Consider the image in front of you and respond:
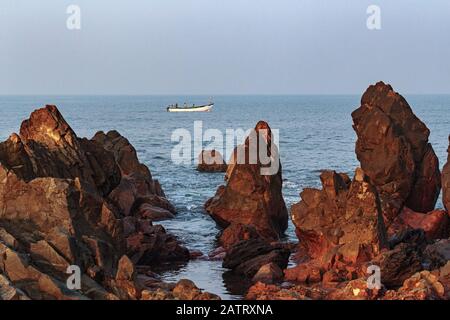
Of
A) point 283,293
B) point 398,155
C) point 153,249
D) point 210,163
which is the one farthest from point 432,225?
point 210,163

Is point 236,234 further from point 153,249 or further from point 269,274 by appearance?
point 269,274

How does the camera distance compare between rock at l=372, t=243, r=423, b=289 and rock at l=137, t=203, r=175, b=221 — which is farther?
rock at l=137, t=203, r=175, b=221

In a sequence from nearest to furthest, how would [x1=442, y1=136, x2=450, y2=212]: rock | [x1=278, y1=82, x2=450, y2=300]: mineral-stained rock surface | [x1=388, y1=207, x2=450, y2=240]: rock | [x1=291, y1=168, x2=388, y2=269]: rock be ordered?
[x1=278, y1=82, x2=450, y2=300]: mineral-stained rock surface < [x1=291, y1=168, x2=388, y2=269]: rock < [x1=442, y1=136, x2=450, y2=212]: rock < [x1=388, y1=207, x2=450, y2=240]: rock

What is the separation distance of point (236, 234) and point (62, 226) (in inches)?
662

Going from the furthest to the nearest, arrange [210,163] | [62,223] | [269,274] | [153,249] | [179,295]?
[210,163], [153,249], [269,274], [62,223], [179,295]

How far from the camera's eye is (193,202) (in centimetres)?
7306

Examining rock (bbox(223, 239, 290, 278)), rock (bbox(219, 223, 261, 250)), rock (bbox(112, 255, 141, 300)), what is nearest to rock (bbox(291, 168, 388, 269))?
rock (bbox(223, 239, 290, 278))

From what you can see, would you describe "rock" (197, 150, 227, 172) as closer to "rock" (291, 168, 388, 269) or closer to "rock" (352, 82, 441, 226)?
"rock" (352, 82, 441, 226)

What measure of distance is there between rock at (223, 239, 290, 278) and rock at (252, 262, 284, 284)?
81cm

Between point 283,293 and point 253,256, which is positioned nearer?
point 283,293

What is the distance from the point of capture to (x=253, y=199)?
58.0 m

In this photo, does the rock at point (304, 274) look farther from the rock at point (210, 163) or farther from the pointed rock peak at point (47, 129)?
the rock at point (210, 163)

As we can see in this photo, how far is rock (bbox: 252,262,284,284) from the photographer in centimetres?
4375

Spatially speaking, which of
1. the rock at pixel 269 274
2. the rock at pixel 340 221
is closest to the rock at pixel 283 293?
the rock at pixel 269 274
